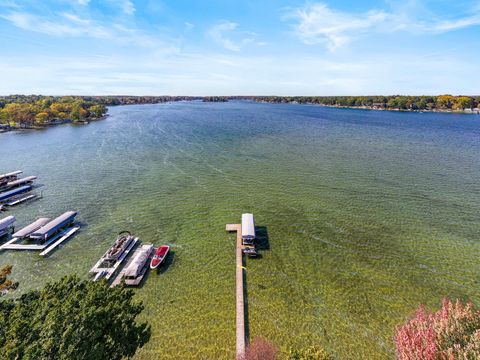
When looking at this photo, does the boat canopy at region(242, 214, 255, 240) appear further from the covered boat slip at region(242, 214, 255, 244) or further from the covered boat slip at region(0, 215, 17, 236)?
the covered boat slip at region(0, 215, 17, 236)

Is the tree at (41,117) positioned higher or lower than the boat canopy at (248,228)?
higher

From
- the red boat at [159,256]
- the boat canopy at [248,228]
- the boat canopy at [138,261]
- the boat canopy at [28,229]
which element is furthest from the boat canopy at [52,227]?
the boat canopy at [248,228]

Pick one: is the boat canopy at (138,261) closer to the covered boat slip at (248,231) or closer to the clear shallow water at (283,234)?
the clear shallow water at (283,234)

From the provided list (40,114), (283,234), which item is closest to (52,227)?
(283,234)

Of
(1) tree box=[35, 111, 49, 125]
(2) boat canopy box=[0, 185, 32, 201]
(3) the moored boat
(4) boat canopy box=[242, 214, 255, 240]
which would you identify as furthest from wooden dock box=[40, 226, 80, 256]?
(1) tree box=[35, 111, 49, 125]

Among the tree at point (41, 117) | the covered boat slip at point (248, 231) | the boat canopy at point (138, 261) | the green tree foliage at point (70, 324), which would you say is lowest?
the boat canopy at point (138, 261)
